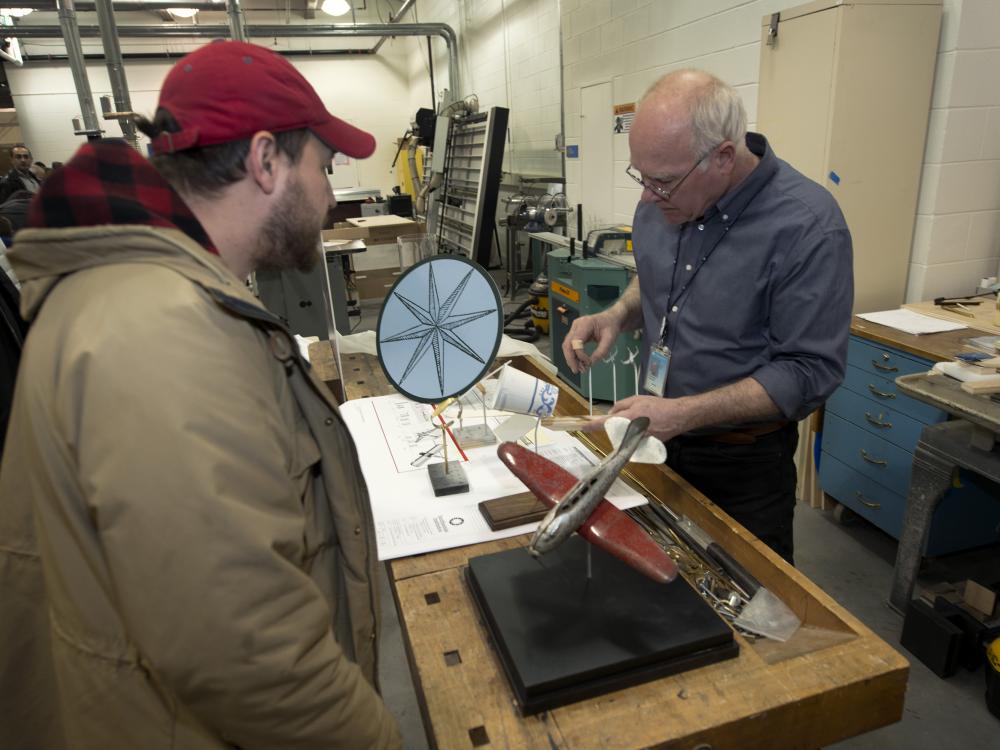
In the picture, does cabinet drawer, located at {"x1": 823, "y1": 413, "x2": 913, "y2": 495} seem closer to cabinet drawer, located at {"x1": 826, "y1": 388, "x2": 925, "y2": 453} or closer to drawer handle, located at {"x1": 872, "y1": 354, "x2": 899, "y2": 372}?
cabinet drawer, located at {"x1": 826, "y1": 388, "x2": 925, "y2": 453}

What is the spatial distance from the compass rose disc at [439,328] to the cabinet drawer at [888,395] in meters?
1.22

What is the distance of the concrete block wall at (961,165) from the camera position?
6.49ft

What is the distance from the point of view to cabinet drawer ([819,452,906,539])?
2.08 metres

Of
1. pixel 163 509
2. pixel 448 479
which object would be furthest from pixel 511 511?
pixel 163 509

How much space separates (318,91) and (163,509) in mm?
8140

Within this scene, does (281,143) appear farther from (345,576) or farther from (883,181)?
(883,181)

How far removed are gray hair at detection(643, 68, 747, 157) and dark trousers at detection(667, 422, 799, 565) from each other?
599 mm

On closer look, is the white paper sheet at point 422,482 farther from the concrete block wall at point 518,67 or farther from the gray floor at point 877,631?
the concrete block wall at point 518,67

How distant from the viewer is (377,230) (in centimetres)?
536

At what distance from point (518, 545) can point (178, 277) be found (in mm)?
669

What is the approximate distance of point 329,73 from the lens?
8.58m

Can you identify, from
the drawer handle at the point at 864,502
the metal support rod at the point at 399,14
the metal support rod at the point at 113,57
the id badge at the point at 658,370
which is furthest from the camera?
the metal support rod at the point at 399,14

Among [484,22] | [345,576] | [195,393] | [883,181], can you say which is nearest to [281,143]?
[195,393]

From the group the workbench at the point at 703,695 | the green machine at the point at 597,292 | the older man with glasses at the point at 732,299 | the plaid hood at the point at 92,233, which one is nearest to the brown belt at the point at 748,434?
the older man with glasses at the point at 732,299
